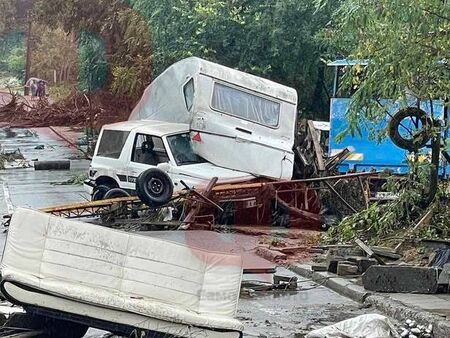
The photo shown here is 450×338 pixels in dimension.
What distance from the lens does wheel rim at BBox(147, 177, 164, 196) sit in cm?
1611

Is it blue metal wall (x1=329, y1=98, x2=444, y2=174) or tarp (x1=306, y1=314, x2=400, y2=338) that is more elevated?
blue metal wall (x1=329, y1=98, x2=444, y2=174)

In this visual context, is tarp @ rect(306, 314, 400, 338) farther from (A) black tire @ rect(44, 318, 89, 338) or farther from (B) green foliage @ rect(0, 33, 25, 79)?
(B) green foliage @ rect(0, 33, 25, 79)

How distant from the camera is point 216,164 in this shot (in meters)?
17.9

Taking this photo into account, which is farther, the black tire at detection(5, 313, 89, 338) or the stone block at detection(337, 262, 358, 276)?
the stone block at detection(337, 262, 358, 276)

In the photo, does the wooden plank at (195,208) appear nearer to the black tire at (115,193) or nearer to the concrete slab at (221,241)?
the concrete slab at (221,241)

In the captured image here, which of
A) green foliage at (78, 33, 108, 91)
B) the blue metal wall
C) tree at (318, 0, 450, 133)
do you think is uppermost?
green foliage at (78, 33, 108, 91)

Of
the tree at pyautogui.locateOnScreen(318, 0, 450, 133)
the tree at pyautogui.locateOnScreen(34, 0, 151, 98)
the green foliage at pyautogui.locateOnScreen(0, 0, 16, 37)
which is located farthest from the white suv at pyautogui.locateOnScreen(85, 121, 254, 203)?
the green foliage at pyautogui.locateOnScreen(0, 0, 16, 37)

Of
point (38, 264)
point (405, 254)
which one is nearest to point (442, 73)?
point (405, 254)

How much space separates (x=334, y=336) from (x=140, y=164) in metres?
10.8

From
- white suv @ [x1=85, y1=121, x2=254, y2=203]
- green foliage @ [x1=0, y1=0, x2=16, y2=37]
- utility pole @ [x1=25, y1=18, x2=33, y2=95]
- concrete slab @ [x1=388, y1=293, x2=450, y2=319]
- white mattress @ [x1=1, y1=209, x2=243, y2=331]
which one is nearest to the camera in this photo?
white mattress @ [x1=1, y1=209, x2=243, y2=331]

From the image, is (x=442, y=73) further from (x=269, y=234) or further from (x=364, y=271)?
(x=269, y=234)

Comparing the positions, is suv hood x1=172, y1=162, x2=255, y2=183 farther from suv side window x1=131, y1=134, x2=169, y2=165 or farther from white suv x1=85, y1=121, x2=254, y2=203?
suv side window x1=131, y1=134, x2=169, y2=165

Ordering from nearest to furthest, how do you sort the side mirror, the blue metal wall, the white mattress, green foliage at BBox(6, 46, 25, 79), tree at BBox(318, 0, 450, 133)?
1. the white mattress
2. tree at BBox(318, 0, 450, 133)
3. the side mirror
4. the blue metal wall
5. green foliage at BBox(6, 46, 25, 79)

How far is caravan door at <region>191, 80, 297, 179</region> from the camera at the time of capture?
59.1 feet
